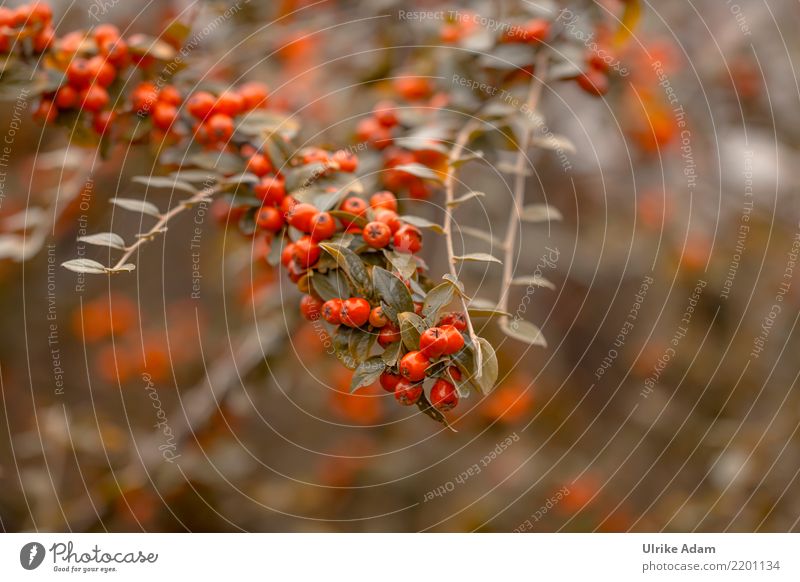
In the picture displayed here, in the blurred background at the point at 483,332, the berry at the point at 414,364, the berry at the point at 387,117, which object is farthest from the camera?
the blurred background at the point at 483,332

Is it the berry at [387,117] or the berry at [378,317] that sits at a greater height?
the berry at [387,117]

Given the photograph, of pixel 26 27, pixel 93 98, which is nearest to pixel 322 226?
pixel 93 98

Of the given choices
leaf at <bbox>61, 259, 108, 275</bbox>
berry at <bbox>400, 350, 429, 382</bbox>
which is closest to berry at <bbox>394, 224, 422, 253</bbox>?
berry at <bbox>400, 350, 429, 382</bbox>

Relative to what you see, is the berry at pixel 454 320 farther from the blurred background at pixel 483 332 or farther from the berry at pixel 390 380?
the blurred background at pixel 483 332

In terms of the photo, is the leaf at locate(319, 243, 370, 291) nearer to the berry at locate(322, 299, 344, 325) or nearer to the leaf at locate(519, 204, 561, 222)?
the berry at locate(322, 299, 344, 325)

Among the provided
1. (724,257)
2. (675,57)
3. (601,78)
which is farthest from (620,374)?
(601,78)

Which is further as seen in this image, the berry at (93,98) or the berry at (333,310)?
the berry at (93,98)

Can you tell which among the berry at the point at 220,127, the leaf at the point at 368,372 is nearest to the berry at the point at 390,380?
the leaf at the point at 368,372
